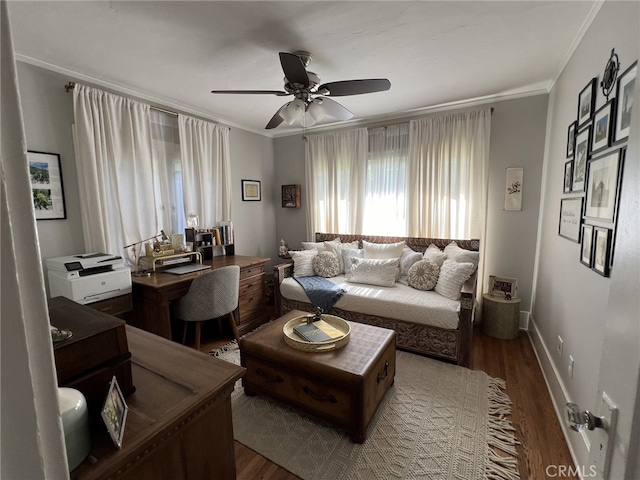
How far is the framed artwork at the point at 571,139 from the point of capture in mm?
1909

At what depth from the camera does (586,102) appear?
1696 millimetres

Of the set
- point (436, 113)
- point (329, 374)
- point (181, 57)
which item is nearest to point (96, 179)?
point (181, 57)

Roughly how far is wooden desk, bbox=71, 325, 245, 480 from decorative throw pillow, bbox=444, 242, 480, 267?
2484 millimetres

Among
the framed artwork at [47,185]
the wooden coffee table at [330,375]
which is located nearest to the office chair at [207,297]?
the wooden coffee table at [330,375]

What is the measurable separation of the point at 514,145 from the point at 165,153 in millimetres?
3674

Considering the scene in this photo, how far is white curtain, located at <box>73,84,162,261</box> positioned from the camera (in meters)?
2.34

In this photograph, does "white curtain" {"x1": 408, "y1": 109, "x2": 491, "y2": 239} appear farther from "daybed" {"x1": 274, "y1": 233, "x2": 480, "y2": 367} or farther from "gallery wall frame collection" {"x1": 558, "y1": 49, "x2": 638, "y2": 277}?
"gallery wall frame collection" {"x1": 558, "y1": 49, "x2": 638, "y2": 277}

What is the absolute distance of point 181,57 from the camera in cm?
208

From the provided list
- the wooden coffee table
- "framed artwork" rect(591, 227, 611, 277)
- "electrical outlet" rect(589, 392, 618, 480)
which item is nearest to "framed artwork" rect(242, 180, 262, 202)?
the wooden coffee table

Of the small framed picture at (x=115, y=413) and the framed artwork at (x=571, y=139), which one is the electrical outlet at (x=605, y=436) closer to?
the small framed picture at (x=115, y=413)

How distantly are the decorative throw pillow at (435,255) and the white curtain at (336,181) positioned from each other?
0.98 metres

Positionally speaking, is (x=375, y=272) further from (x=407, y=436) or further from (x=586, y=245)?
(x=586, y=245)

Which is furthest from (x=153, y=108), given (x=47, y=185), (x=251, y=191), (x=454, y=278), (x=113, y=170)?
(x=454, y=278)

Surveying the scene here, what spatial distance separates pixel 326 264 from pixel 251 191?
Result: 1.61 metres
